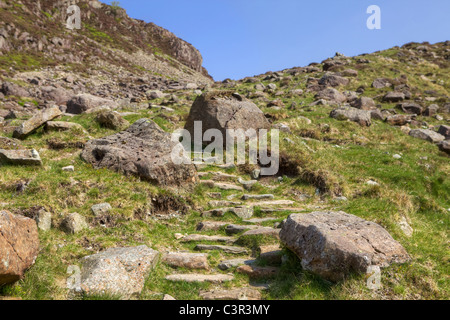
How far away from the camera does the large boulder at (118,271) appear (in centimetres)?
629

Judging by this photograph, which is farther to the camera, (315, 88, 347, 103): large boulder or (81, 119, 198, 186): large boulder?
(315, 88, 347, 103): large boulder

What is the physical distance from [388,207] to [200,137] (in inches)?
443

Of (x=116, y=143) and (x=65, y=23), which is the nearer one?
(x=116, y=143)

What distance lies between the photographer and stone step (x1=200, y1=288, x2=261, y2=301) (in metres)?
6.63

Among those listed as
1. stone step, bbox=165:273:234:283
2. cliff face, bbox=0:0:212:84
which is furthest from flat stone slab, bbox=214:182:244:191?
cliff face, bbox=0:0:212:84

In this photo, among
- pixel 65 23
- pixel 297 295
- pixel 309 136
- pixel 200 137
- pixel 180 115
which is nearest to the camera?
pixel 297 295

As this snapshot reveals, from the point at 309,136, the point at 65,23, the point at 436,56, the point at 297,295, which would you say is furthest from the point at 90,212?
the point at 65,23

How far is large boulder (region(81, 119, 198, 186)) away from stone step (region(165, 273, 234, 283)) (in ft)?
17.9

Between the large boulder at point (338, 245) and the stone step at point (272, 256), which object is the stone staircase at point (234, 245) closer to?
the stone step at point (272, 256)

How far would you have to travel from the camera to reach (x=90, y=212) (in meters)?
9.43

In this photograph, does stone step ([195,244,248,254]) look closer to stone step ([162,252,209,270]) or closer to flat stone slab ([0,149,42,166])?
stone step ([162,252,209,270])

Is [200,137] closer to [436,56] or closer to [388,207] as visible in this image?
[388,207]

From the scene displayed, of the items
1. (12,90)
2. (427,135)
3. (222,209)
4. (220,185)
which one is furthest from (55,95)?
(427,135)

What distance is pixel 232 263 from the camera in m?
8.29
